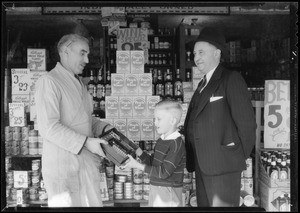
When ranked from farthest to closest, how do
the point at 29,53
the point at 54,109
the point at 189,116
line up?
the point at 29,53
the point at 189,116
the point at 54,109

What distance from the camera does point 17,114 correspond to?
4.64 metres

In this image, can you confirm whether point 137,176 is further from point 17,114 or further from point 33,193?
point 17,114

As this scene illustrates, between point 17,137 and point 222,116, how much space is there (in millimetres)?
2740

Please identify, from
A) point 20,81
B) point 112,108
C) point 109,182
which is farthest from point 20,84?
point 109,182

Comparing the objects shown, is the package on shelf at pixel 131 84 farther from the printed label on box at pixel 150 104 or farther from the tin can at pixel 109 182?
the tin can at pixel 109 182

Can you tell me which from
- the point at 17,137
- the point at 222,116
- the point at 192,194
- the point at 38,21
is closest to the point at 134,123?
the point at 192,194

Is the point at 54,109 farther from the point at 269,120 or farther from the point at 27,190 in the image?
the point at 269,120

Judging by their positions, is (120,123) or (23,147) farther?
(23,147)

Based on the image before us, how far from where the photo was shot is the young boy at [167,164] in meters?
2.89

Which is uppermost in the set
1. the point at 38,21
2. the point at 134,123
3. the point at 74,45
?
the point at 38,21

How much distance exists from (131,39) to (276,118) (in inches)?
96.2

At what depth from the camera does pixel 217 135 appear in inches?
114

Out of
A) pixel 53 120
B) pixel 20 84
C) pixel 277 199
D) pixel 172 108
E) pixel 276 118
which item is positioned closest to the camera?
pixel 53 120

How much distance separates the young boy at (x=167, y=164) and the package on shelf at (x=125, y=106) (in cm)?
142
